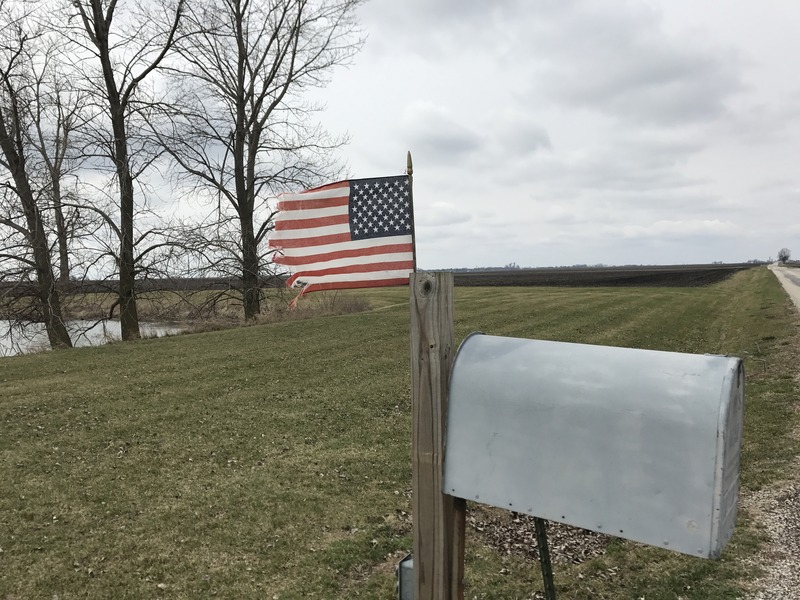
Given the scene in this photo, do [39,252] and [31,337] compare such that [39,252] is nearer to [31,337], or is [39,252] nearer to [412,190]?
[31,337]

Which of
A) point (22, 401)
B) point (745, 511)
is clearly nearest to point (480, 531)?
point (745, 511)

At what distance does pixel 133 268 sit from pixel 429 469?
58.5ft

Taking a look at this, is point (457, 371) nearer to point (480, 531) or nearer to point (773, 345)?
point (480, 531)

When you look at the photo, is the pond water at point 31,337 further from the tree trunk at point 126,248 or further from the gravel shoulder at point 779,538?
the gravel shoulder at point 779,538

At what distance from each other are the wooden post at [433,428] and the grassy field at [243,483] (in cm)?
161

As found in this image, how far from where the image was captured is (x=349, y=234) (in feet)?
10.9

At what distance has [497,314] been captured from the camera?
2178 centimetres

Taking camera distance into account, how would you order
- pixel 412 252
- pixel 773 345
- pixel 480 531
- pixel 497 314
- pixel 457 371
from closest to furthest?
pixel 457 371 → pixel 412 252 → pixel 480 531 → pixel 773 345 → pixel 497 314

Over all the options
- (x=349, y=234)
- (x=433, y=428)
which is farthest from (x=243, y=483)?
(x=433, y=428)

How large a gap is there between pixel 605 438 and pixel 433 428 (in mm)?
847

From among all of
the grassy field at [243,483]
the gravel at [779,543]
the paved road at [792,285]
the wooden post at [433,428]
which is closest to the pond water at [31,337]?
the grassy field at [243,483]

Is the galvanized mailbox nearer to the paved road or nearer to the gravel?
the gravel

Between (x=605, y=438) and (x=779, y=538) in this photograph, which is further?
(x=779, y=538)

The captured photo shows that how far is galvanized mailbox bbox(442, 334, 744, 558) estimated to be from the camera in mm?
1884
